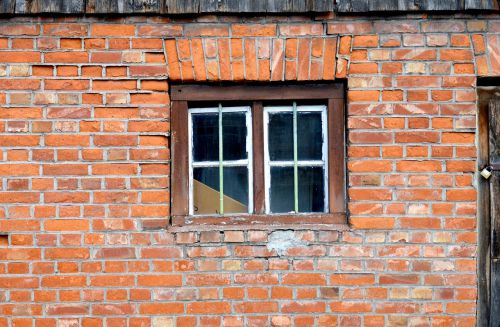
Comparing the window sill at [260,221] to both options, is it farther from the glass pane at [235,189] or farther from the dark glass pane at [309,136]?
the dark glass pane at [309,136]

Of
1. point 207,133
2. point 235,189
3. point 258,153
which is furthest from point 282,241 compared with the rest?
point 207,133

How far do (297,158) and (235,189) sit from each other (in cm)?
45

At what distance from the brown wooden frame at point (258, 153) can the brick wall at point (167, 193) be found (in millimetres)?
91

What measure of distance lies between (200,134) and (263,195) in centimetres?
57

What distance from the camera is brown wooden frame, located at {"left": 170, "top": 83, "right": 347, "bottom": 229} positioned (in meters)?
3.20

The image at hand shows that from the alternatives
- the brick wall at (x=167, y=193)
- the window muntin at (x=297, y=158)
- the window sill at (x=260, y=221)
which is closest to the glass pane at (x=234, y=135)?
the window muntin at (x=297, y=158)

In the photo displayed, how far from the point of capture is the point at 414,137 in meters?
3.14

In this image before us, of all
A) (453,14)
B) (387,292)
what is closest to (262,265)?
(387,292)

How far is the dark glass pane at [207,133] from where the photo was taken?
3.28 metres

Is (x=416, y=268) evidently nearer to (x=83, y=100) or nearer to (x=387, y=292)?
(x=387, y=292)

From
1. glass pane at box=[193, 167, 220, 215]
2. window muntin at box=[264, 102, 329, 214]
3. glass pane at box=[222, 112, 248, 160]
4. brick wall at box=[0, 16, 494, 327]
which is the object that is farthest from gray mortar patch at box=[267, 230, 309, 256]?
glass pane at box=[222, 112, 248, 160]

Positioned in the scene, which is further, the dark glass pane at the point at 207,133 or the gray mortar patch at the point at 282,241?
the dark glass pane at the point at 207,133

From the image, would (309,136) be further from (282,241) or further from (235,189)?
(282,241)

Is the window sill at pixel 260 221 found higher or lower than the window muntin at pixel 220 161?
lower
